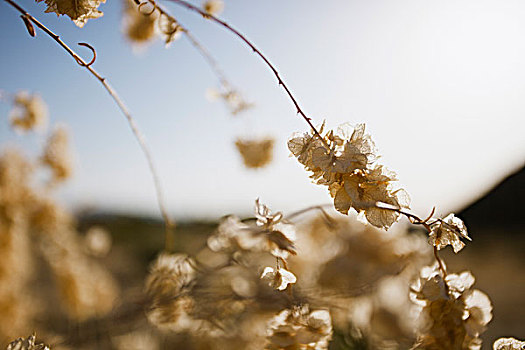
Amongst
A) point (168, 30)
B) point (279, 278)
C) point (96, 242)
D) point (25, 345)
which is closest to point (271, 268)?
point (279, 278)

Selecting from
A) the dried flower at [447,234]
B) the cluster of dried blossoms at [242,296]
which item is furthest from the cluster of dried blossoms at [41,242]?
the dried flower at [447,234]

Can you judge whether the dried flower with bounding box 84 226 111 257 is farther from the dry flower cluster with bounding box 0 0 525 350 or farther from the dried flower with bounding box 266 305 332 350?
the dried flower with bounding box 266 305 332 350

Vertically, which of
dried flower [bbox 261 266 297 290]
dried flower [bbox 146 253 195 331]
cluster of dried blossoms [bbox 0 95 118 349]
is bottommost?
dried flower [bbox 261 266 297 290]

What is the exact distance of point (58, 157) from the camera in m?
1.35

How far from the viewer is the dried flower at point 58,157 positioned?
135 centimetres

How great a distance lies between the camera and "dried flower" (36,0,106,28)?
1.37ft

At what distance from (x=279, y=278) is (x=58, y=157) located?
120cm

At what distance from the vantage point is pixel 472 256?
4645 millimetres

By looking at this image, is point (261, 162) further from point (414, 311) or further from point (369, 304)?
point (414, 311)

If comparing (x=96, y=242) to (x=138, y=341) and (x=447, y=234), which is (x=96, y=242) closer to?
(x=138, y=341)

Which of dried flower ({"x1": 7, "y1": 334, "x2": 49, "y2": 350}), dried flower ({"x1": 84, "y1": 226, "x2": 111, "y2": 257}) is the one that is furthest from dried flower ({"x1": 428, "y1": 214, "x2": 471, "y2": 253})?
dried flower ({"x1": 84, "y1": 226, "x2": 111, "y2": 257})

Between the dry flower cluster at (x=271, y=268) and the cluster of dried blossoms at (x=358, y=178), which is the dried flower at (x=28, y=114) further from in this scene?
the cluster of dried blossoms at (x=358, y=178)

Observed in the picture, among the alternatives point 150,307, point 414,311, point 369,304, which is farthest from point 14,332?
point 414,311

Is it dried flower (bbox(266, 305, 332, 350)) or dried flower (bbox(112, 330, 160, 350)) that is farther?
dried flower (bbox(112, 330, 160, 350))
